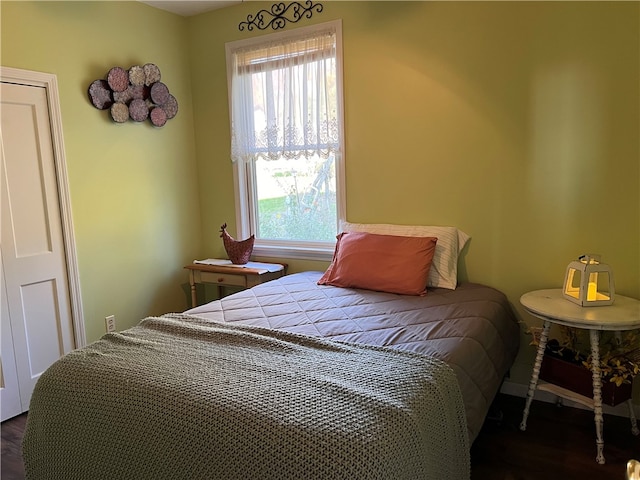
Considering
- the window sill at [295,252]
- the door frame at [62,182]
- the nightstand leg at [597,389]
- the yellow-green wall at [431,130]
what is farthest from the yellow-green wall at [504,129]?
the door frame at [62,182]

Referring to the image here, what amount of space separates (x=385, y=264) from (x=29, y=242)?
2066mm

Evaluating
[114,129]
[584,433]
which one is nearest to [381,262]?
[584,433]

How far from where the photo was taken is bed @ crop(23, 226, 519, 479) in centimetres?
125

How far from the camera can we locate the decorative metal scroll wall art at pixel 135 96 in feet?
9.79

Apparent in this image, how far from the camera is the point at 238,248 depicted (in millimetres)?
3318

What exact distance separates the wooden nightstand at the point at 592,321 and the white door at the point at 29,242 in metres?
2.71

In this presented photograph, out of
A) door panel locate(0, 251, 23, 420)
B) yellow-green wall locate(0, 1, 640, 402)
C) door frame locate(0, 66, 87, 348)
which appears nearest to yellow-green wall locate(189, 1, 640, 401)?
yellow-green wall locate(0, 1, 640, 402)

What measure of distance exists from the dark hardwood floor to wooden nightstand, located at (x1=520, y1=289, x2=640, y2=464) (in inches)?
2.7

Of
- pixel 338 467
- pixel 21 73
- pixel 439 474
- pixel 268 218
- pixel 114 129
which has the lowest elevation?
pixel 439 474

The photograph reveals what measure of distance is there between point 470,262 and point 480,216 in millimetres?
286

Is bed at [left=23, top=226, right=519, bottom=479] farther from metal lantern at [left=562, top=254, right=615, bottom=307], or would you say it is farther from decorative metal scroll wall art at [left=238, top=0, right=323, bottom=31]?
decorative metal scroll wall art at [left=238, top=0, right=323, bottom=31]

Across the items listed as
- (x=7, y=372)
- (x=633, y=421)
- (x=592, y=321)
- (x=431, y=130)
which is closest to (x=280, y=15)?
(x=431, y=130)

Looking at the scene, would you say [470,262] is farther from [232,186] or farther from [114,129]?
[114,129]

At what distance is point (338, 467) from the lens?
1.15m
